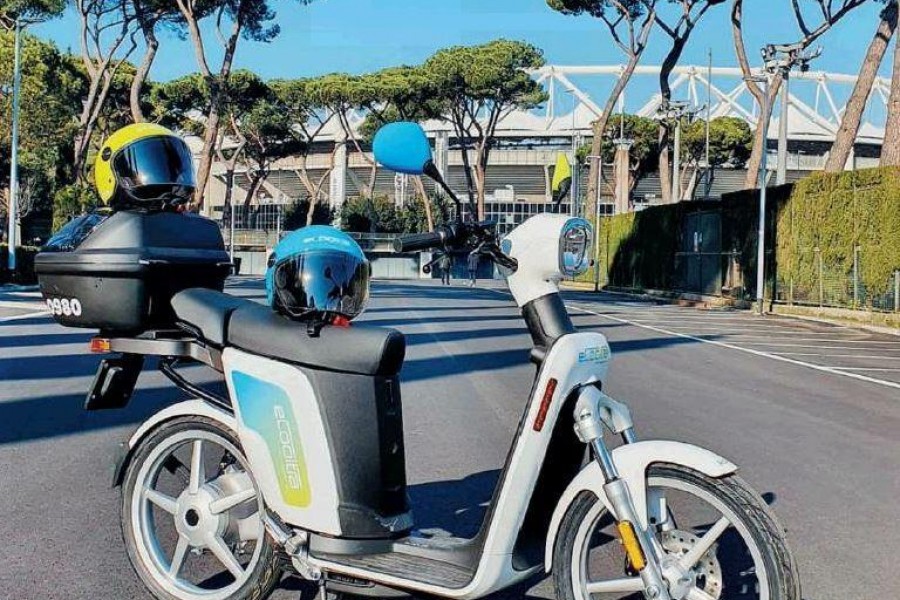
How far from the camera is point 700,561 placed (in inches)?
118

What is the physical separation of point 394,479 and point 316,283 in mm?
656

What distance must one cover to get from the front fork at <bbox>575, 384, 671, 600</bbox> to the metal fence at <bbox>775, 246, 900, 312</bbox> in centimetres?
1856

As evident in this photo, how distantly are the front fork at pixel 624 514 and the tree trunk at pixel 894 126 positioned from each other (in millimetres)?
22141

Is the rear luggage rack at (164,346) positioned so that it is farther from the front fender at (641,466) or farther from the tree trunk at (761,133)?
the tree trunk at (761,133)

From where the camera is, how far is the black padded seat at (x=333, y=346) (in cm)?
325

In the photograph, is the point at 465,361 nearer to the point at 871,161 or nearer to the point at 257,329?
the point at 257,329

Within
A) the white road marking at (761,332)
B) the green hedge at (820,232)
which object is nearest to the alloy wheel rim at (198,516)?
the white road marking at (761,332)

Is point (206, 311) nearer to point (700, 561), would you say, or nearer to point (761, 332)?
point (700, 561)

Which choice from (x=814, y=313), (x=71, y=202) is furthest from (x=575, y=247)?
(x=71, y=202)

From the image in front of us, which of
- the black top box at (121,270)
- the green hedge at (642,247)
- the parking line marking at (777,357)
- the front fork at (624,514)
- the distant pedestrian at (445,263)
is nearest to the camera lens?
the front fork at (624,514)

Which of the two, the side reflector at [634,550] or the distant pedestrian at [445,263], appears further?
the distant pedestrian at [445,263]

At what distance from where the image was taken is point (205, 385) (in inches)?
153

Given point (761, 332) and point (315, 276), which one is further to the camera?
point (761, 332)

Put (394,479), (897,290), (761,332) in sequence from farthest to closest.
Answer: (897,290) < (761,332) < (394,479)
